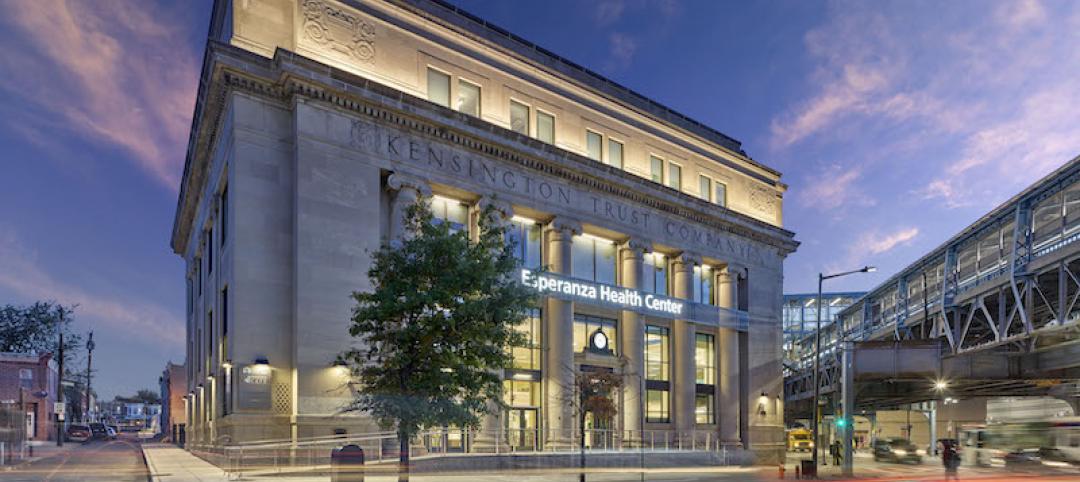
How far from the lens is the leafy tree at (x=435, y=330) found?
2130cm

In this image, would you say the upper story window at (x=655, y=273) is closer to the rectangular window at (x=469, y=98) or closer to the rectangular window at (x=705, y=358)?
the rectangular window at (x=705, y=358)

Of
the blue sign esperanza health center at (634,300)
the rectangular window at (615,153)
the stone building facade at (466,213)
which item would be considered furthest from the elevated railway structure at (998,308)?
the rectangular window at (615,153)

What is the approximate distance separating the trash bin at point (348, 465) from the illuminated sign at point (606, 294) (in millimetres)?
19583

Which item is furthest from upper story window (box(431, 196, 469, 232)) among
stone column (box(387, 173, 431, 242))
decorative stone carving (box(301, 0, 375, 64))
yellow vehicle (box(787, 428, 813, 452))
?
yellow vehicle (box(787, 428, 813, 452))

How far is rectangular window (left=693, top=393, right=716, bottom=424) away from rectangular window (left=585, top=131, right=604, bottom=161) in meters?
16.9

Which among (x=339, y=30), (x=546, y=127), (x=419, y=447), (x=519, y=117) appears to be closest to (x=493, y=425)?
(x=419, y=447)

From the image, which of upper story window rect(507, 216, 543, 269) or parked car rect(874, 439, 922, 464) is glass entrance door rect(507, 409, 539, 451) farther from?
parked car rect(874, 439, 922, 464)

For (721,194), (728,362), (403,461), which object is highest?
(721,194)

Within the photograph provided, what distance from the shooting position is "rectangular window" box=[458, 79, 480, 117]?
39.4 meters

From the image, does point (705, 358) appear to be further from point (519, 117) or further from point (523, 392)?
point (519, 117)

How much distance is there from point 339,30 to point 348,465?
21.6 meters

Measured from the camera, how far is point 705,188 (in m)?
53.8

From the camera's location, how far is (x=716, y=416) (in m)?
51.7

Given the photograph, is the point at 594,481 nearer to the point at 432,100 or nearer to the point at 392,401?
the point at 392,401
